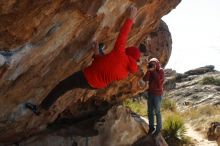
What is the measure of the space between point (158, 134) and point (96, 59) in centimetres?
442

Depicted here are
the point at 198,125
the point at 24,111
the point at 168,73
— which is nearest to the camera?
the point at 24,111

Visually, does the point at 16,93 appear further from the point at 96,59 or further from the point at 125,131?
the point at 125,131

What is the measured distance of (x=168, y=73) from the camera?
124 ft

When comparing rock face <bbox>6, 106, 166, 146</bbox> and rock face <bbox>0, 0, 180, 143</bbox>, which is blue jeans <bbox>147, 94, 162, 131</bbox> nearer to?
rock face <bbox>6, 106, 166, 146</bbox>

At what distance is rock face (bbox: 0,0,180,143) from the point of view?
25.4 feet

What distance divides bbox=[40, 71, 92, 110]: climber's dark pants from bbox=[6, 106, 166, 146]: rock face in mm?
1633

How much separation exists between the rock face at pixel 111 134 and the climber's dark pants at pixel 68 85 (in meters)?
1.63

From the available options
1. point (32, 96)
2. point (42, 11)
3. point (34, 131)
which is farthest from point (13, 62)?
point (34, 131)

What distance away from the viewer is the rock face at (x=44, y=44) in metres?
7.74

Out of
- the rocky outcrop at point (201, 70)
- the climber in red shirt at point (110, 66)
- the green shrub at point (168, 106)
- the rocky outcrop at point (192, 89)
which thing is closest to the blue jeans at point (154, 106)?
the climber in red shirt at point (110, 66)

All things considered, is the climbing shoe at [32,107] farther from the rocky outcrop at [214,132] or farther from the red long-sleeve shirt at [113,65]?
the rocky outcrop at [214,132]

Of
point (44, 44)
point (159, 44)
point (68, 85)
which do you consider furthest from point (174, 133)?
point (44, 44)

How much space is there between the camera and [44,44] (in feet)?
27.8

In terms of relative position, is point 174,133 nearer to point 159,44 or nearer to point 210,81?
point 159,44
